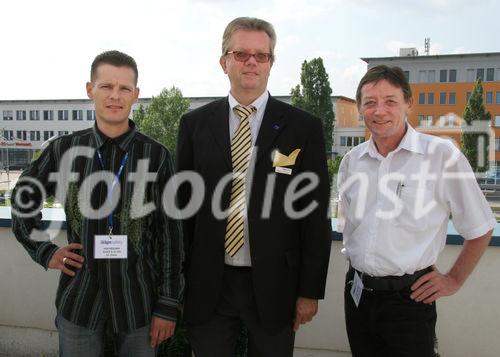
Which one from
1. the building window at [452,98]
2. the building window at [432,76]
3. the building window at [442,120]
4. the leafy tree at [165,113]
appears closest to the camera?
the leafy tree at [165,113]

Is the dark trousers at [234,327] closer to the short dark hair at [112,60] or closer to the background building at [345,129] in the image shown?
the short dark hair at [112,60]

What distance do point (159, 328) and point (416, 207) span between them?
135cm

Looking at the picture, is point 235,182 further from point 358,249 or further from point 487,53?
point 487,53

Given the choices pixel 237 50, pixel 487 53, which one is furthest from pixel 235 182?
pixel 487 53

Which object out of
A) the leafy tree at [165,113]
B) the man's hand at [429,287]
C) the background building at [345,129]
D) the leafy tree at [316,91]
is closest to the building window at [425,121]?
the background building at [345,129]

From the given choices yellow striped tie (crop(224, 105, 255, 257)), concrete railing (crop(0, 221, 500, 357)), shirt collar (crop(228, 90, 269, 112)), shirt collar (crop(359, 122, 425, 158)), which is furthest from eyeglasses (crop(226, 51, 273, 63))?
concrete railing (crop(0, 221, 500, 357))

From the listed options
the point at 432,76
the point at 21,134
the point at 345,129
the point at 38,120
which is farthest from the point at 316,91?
the point at 21,134

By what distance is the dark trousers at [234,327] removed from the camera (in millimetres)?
2467

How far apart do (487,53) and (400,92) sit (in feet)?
218

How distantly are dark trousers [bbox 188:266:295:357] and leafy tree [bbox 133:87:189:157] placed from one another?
50797 mm

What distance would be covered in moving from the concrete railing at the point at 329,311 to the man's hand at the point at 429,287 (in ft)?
3.41

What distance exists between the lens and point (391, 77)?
2.41 meters

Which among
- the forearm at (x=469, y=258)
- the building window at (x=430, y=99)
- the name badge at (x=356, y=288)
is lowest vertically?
the name badge at (x=356, y=288)

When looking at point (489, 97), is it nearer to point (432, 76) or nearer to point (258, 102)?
point (432, 76)
